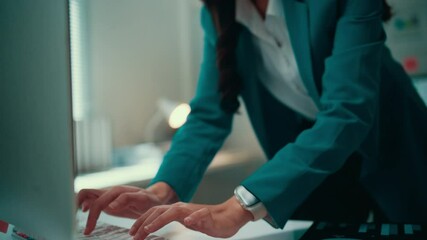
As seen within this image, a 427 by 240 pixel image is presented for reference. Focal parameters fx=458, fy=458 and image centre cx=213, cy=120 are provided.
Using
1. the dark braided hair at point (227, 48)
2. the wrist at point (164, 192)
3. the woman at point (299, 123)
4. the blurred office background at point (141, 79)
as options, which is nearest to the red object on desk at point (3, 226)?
the woman at point (299, 123)

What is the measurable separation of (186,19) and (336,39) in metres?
1.44

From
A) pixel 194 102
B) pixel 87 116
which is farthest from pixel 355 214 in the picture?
pixel 87 116

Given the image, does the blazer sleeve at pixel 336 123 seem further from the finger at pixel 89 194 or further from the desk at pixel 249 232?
the finger at pixel 89 194

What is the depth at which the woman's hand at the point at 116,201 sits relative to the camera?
0.60 m

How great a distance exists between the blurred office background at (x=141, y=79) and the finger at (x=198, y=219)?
96 cm

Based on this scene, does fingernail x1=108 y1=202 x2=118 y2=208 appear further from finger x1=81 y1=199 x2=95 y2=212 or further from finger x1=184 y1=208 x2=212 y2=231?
finger x1=184 y1=208 x2=212 y2=231

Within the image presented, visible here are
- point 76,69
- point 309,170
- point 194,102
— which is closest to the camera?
point 309,170

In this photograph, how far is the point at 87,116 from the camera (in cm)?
164

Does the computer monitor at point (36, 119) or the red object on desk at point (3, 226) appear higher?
the computer monitor at point (36, 119)

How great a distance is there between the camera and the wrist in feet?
2.39

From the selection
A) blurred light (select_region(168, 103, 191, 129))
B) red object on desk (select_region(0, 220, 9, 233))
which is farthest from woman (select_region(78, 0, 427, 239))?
blurred light (select_region(168, 103, 191, 129))

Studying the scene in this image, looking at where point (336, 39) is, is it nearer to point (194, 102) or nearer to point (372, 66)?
point (372, 66)

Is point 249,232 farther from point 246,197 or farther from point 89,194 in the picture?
point 89,194

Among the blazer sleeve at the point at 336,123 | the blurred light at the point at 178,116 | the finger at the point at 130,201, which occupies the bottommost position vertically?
the blurred light at the point at 178,116
